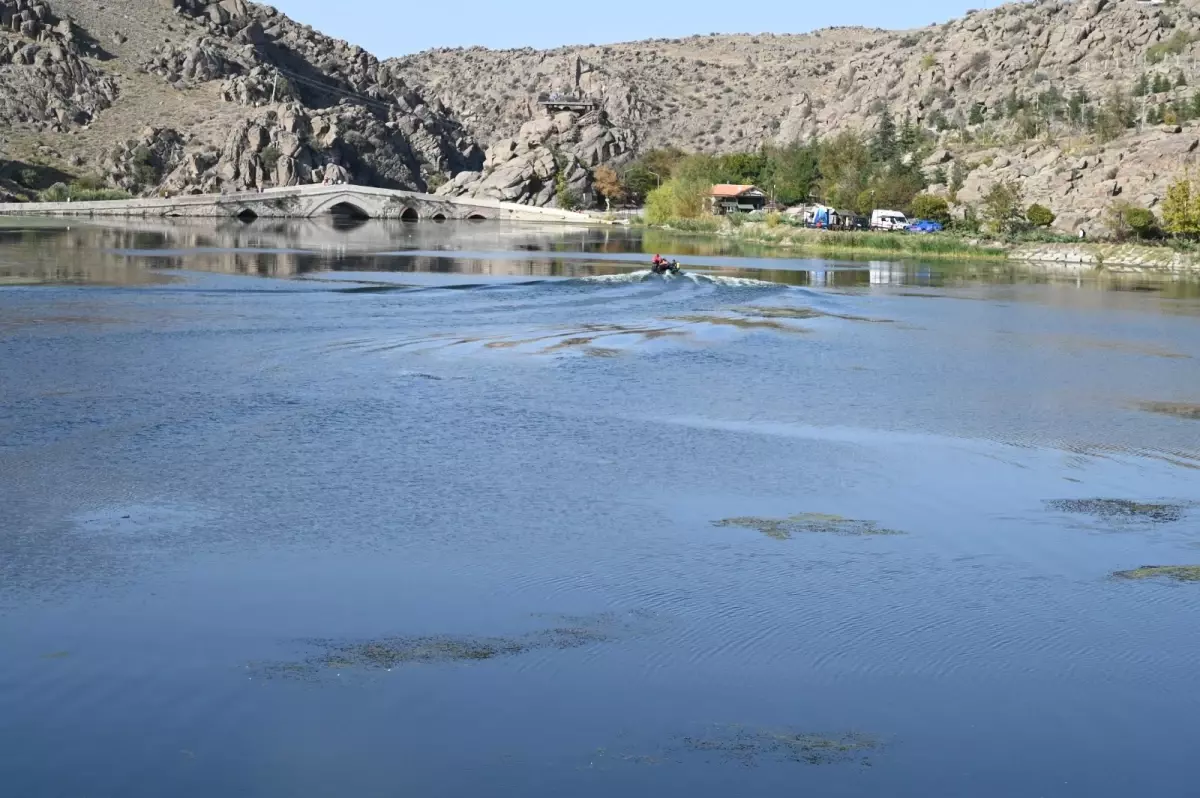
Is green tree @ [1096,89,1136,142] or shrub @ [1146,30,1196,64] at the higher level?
shrub @ [1146,30,1196,64]

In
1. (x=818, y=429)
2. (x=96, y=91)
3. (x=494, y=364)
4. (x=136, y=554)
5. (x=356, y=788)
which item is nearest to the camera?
(x=356, y=788)

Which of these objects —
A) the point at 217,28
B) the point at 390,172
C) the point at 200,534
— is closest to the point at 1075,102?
the point at 390,172

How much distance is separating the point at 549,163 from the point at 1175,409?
142 meters

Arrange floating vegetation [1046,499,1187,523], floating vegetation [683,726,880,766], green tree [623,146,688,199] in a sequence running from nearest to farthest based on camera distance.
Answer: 1. floating vegetation [683,726,880,766]
2. floating vegetation [1046,499,1187,523]
3. green tree [623,146,688,199]

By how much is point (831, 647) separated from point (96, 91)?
168992mm

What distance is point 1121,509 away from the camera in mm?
17203

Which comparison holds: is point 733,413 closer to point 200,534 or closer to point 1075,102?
point 200,534

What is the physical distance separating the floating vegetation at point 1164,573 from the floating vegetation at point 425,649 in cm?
550

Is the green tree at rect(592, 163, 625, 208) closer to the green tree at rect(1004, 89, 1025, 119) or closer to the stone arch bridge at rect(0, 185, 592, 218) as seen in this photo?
the stone arch bridge at rect(0, 185, 592, 218)

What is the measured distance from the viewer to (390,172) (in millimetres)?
181250

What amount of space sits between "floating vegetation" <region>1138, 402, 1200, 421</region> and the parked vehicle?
6783cm

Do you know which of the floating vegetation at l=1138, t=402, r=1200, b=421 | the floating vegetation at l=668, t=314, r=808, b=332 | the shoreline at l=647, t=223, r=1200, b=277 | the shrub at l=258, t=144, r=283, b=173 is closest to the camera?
the floating vegetation at l=1138, t=402, r=1200, b=421

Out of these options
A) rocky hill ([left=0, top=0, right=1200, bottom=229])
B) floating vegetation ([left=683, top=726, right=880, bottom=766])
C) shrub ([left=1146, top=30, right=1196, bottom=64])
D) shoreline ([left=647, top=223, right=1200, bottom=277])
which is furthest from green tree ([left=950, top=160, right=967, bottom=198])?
floating vegetation ([left=683, top=726, right=880, bottom=766])

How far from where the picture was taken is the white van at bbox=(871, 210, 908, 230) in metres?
96.4
